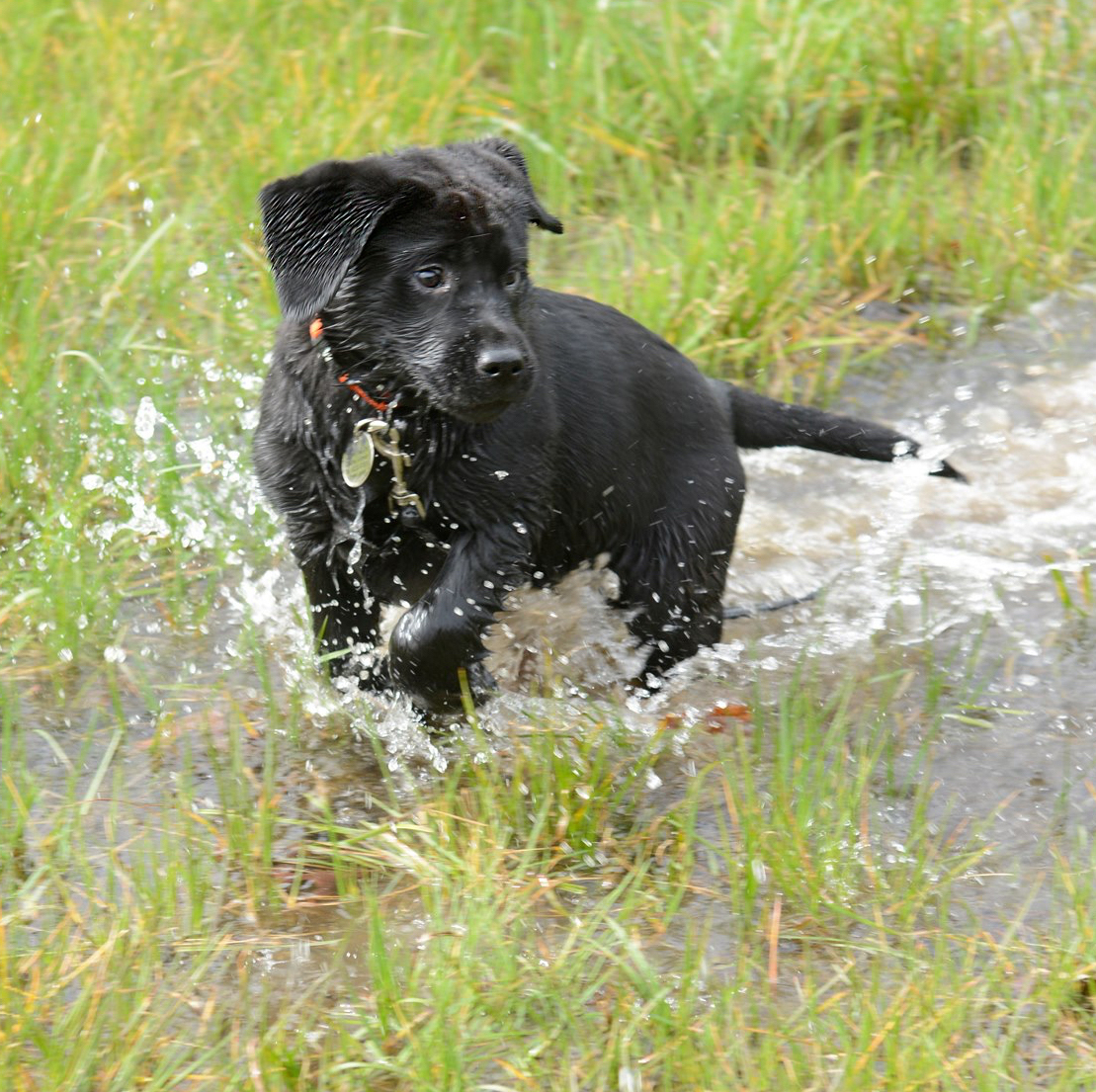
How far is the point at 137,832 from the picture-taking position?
316 cm

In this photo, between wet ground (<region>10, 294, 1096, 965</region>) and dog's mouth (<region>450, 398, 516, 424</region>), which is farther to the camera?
wet ground (<region>10, 294, 1096, 965</region>)

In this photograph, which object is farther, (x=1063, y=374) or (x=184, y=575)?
(x=1063, y=374)

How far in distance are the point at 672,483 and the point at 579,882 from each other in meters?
1.12

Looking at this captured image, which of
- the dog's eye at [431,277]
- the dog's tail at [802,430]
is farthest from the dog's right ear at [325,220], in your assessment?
the dog's tail at [802,430]

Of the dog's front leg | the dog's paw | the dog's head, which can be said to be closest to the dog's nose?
the dog's head

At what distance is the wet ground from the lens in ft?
11.4

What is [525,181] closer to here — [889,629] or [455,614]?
[455,614]

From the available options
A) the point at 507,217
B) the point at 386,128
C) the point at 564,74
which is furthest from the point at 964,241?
the point at 507,217

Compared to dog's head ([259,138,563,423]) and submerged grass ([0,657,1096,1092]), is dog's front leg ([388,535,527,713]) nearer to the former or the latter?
submerged grass ([0,657,1096,1092])

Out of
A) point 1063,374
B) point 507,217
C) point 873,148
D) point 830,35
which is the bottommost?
point 1063,374

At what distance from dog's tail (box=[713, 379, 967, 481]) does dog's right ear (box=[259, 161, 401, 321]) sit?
48.8 inches

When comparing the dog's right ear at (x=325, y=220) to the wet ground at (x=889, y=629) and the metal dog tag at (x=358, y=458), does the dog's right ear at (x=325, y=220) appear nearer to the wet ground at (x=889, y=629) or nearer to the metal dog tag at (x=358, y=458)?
the metal dog tag at (x=358, y=458)

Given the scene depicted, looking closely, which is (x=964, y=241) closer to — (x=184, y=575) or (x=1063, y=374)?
(x=1063, y=374)

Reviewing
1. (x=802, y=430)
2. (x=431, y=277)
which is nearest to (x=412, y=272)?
(x=431, y=277)
